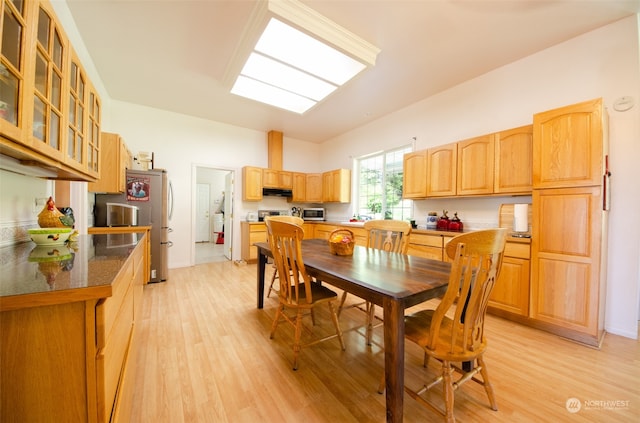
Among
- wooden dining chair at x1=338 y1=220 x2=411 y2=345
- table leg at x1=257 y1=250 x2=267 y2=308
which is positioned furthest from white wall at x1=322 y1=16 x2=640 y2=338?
table leg at x1=257 y1=250 x2=267 y2=308

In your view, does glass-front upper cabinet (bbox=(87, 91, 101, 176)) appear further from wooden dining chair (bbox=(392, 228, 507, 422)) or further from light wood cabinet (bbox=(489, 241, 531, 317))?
light wood cabinet (bbox=(489, 241, 531, 317))

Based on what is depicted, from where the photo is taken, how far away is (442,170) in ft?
10.5

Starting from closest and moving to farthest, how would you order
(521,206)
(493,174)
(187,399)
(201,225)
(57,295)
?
(57,295) < (187,399) < (521,206) < (493,174) < (201,225)

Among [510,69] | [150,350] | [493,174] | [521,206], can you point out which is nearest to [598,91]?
[510,69]

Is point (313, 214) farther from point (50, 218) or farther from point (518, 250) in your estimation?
point (50, 218)

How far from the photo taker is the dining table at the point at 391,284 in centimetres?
109

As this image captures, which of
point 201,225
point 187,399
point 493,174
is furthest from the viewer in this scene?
point 201,225

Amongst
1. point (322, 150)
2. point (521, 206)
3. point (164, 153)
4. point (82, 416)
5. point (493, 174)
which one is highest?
point (322, 150)

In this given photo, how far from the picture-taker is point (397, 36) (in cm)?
241

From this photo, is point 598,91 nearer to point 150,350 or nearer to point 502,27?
point 502,27

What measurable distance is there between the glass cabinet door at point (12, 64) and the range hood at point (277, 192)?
14.7ft

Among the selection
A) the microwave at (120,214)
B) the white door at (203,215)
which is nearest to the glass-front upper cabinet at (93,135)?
the microwave at (120,214)

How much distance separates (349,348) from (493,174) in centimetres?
252

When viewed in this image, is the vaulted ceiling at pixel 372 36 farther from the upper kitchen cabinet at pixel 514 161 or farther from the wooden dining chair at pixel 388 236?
the wooden dining chair at pixel 388 236
